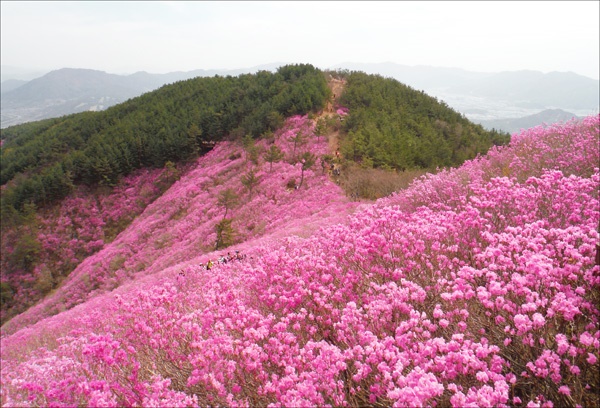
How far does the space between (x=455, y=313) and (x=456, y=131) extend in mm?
38100

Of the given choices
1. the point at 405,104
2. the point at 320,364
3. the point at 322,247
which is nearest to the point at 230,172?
the point at 405,104

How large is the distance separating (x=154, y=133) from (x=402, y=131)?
36.2 meters

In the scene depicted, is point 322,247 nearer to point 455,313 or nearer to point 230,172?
point 455,313

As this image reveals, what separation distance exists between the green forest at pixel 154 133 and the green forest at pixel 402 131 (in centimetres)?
683

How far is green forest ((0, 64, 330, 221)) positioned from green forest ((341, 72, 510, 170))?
6829 mm

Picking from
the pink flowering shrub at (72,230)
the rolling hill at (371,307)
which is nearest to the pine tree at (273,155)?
the rolling hill at (371,307)

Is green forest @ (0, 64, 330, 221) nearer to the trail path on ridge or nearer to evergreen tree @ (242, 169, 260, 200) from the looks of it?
the trail path on ridge

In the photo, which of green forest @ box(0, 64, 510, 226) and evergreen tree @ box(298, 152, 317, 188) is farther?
green forest @ box(0, 64, 510, 226)

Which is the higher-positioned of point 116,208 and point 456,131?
point 456,131

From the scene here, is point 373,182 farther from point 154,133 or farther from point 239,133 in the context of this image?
point 154,133

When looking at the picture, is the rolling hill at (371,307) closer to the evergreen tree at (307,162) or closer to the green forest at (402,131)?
the evergreen tree at (307,162)

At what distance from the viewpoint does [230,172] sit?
3419cm

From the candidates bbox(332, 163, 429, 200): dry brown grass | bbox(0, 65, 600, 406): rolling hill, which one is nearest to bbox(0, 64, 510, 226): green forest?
bbox(332, 163, 429, 200): dry brown grass

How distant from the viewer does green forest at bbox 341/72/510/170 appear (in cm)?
2770
